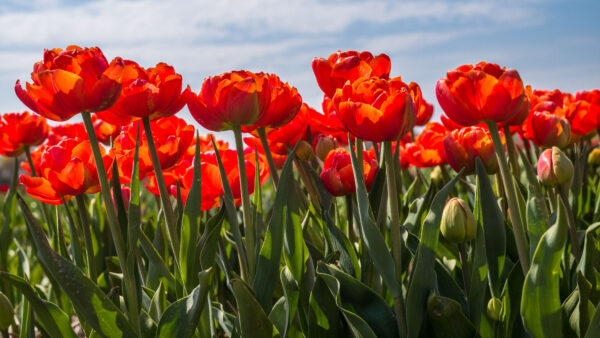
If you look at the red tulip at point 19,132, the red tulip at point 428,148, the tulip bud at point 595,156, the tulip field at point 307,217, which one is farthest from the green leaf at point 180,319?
the tulip bud at point 595,156

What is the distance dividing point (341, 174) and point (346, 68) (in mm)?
257

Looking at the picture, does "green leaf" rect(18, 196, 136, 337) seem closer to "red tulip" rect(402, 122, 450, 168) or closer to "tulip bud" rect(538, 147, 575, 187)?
"tulip bud" rect(538, 147, 575, 187)

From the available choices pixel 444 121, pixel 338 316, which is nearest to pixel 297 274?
pixel 338 316

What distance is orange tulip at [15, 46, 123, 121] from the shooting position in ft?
3.45

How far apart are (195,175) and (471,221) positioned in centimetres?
54

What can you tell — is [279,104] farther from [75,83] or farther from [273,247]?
[75,83]

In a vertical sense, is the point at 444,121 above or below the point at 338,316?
above

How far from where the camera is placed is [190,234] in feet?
3.74

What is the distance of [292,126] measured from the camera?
65.2 inches

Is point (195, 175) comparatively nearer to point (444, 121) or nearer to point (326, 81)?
point (326, 81)

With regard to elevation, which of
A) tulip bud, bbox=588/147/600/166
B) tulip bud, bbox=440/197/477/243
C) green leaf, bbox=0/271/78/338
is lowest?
tulip bud, bbox=588/147/600/166

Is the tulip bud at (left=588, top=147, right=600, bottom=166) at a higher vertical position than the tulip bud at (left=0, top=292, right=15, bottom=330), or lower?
lower

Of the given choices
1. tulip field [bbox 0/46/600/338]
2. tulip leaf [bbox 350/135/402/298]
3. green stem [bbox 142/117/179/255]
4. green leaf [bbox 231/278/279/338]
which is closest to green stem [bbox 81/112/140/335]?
tulip field [bbox 0/46/600/338]

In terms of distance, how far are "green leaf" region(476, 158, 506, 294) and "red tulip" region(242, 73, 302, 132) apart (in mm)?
416
